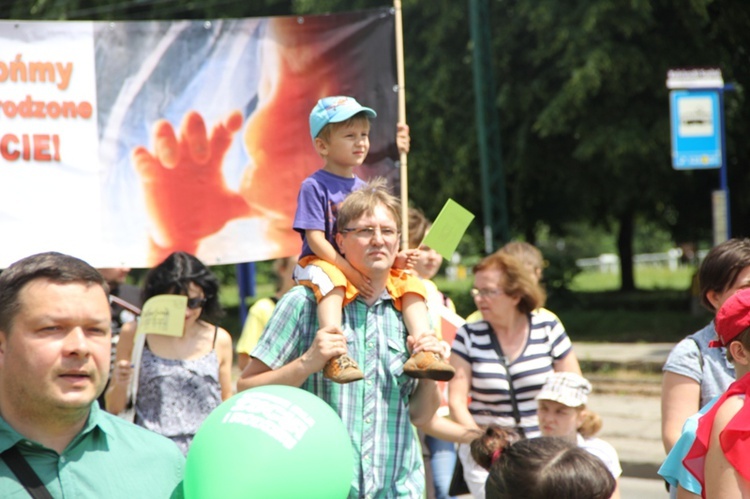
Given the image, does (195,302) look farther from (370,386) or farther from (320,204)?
(370,386)

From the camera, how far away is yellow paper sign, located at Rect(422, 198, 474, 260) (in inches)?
151

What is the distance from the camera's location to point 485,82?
18.3 m

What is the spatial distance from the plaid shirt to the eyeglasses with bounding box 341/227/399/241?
232mm

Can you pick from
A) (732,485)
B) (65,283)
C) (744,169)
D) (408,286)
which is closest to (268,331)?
(408,286)

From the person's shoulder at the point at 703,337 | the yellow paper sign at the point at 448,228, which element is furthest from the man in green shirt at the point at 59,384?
the person's shoulder at the point at 703,337

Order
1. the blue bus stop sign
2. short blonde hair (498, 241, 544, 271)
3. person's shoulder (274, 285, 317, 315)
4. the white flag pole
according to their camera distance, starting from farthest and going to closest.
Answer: the blue bus stop sign < short blonde hair (498, 241, 544, 271) < the white flag pole < person's shoulder (274, 285, 317, 315)

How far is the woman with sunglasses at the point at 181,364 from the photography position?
4.80m

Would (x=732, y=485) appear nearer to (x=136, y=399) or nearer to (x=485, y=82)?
(x=136, y=399)

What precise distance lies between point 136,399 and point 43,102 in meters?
1.56

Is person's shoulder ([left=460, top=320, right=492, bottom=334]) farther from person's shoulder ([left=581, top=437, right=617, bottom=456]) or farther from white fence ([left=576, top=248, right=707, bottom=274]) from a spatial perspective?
white fence ([left=576, top=248, right=707, bottom=274])

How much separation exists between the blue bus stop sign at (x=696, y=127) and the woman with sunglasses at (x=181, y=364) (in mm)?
7306

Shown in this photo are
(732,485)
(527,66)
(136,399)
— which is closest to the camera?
(732,485)

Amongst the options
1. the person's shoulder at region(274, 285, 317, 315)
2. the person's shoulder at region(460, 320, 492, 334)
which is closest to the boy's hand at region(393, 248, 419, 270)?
the person's shoulder at region(274, 285, 317, 315)

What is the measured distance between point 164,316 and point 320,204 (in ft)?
4.23
